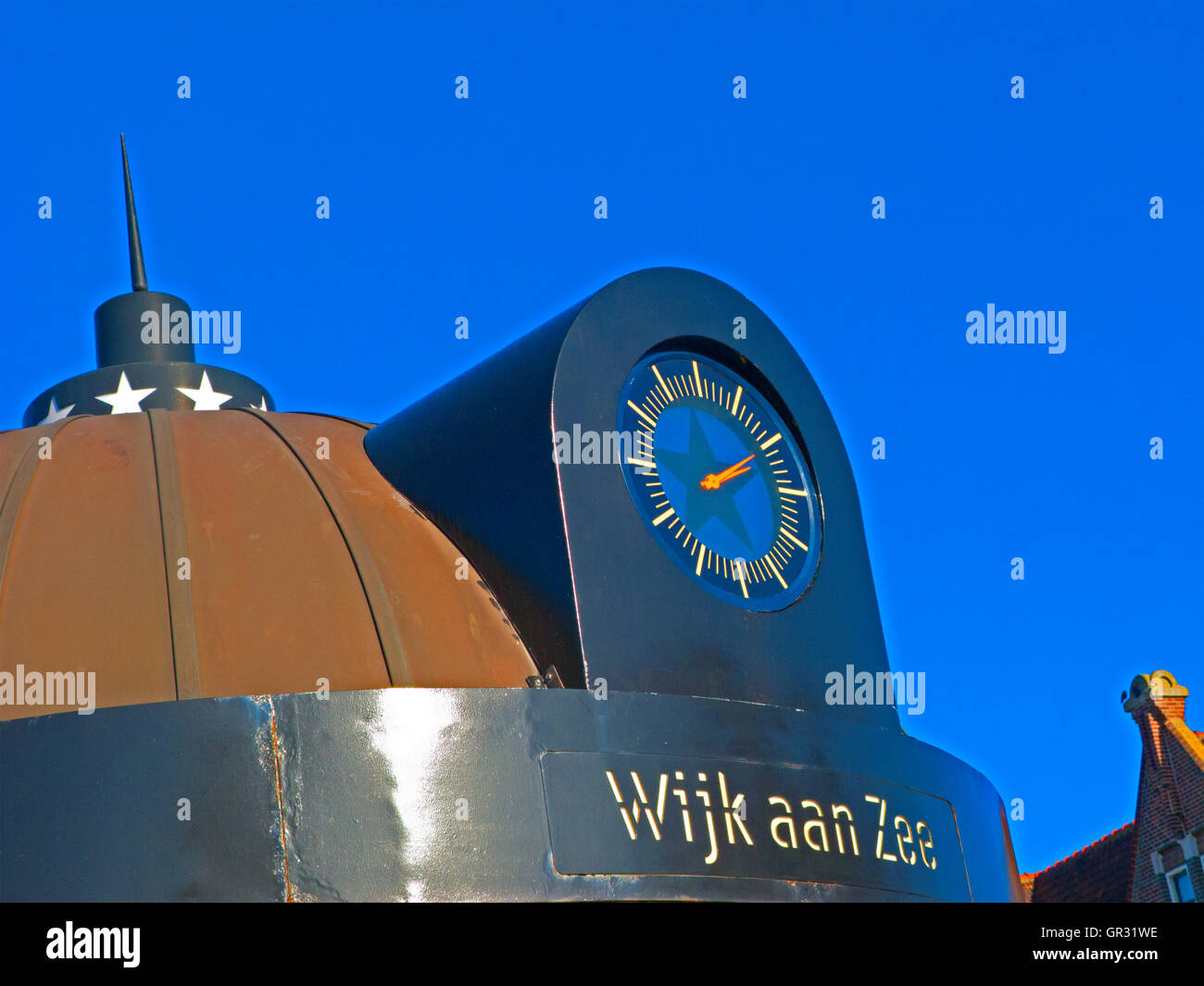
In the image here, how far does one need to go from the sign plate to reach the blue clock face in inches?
62.6

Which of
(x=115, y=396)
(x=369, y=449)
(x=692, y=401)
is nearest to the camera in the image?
(x=692, y=401)

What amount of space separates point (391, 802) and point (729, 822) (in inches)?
83.0

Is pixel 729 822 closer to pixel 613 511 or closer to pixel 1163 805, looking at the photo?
pixel 613 511

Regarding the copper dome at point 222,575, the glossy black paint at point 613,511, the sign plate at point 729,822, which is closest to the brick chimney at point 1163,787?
the glossy black paint at point 613,511

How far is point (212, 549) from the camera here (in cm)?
1196

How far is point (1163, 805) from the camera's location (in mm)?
24219

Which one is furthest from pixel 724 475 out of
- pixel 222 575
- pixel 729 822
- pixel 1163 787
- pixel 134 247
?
pixel 1163 787

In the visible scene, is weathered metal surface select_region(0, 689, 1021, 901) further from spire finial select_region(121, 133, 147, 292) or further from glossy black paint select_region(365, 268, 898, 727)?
spire finial select_region(121, 133, 147, 292)

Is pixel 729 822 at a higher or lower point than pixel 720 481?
lower
